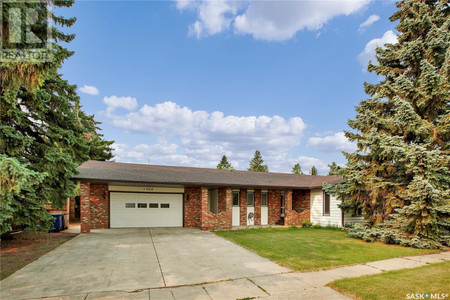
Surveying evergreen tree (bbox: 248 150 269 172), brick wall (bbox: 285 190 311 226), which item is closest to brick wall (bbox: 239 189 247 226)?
brick wall (bbox: 285 190 311 226)

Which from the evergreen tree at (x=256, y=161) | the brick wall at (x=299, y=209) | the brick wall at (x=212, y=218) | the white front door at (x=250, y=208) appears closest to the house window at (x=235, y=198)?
the white front door at (x=250, y=208)

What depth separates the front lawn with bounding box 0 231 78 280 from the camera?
253 inches

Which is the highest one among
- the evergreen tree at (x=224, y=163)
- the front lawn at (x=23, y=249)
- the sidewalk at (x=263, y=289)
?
the evergreen tree at (x=224, y=163)

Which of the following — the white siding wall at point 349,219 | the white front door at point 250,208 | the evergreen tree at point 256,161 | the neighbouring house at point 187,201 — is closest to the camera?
the neighbouring house at point 187,201

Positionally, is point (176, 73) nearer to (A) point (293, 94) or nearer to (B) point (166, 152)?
(A) point (293, 94)

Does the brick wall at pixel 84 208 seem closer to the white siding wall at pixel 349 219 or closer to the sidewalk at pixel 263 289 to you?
the sidewalk at pixel 263 289

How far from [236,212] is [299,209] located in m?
4.70

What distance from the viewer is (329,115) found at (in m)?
17.5

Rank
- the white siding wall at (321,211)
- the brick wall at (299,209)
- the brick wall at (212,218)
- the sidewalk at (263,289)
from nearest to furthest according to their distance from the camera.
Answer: the sidewalk at (263,289) < the brick wall at (212,218) < the white siding wall at (321,211) < the brick wall at (299,209)

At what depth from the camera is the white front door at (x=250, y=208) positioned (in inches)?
612

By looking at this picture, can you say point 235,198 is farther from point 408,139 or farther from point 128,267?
point 128,267

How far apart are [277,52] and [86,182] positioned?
1412cm

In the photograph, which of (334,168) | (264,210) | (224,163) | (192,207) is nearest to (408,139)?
(334,168)

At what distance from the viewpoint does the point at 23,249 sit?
8.41 m
